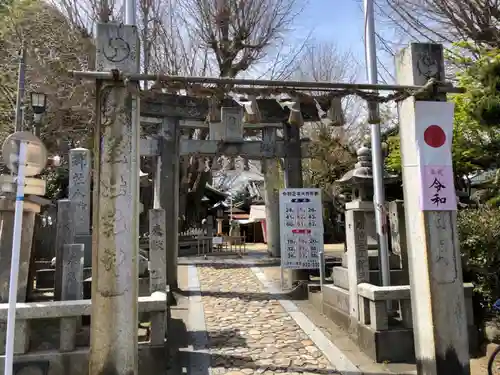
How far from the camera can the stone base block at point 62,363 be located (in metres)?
5.21

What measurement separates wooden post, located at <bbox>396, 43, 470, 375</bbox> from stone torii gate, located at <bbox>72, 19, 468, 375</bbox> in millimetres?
16

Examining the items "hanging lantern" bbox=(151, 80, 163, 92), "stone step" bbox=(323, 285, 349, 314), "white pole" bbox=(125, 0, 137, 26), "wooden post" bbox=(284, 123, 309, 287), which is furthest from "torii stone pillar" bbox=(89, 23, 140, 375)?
"wooden post" bbox=(284, 123, 309, 287)

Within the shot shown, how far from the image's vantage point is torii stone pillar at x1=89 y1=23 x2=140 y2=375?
4.72 meters

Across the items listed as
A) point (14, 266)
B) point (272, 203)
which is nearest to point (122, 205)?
point (14, 266)

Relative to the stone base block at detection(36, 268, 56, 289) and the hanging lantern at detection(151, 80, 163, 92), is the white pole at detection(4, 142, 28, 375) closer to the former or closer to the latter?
the hanging lantern at detection(151, 80, 163, 92)

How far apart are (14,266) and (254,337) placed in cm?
459

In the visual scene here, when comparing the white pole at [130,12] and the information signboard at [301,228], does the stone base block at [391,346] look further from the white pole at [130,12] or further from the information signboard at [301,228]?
the white pole at [130,12]

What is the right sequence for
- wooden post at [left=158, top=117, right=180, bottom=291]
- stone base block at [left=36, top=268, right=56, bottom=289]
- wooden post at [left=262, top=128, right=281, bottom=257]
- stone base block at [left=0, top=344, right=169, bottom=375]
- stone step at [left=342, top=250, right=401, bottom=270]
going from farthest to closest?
wooden post at [left=262, top=128, right=281, bottom=257] → wooden post at [left=158, top=117, right=180, bottom=291] → stone base block at [left=36, top=268, right=56, bottom=289] → stone step at [left=342, top=250, right=401, bottom=270] → stone base block at [left=0, top=344, right=169, bottom=375]

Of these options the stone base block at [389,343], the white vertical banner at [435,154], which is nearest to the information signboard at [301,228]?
the stone base block at [389,343]

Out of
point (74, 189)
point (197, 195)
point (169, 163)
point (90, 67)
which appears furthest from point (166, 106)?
point (197, 195)

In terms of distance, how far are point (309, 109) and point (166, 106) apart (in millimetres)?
4356

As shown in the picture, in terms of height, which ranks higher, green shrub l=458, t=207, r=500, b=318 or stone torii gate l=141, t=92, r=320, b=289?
stone torii gate l=141, t=92, r=320, b=289

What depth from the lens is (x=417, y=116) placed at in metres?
5.38

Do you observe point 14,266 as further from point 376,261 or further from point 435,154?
point 376,261
